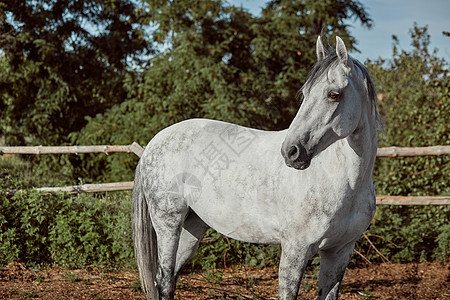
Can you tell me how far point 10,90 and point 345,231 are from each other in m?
8.82

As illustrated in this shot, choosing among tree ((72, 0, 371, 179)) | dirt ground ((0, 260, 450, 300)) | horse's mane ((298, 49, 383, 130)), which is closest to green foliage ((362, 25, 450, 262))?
dirt ground ((0, 260, 450, 300))

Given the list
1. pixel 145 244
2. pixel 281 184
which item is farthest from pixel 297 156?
pixel 145 244

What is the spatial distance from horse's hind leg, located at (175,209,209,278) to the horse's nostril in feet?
3.99

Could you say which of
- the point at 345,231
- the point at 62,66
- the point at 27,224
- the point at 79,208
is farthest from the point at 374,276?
the point at 62,66

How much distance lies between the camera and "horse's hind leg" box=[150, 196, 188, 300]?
2824mm

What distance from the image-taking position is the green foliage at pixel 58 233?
512 cm

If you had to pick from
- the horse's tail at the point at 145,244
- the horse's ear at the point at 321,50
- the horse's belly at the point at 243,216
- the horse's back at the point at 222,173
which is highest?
the horse's ear at the point at 321,50

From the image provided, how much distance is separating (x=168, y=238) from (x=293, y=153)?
48.7 inches

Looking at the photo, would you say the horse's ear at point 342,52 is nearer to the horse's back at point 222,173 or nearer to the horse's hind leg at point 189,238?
the horse's back at point 222,173

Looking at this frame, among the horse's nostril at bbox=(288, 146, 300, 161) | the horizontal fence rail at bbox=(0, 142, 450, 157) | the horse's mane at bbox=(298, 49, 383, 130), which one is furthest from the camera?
the horizontal fence rail at bbox=(0, 142, 450, 157)

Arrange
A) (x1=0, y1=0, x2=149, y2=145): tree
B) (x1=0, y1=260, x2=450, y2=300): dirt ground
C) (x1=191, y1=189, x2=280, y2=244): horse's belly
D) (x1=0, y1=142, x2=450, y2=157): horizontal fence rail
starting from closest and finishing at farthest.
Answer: (x1=191, y1=189, x2=280, y2=244): horse's belly
(x1=0, y1=260, x2=450, y2=300): dirt ground
(x1=0, y1=142, x2=450, y2=157): horizontal fence rail
(x1=0, y1=0, x2=149, y2=145): tree

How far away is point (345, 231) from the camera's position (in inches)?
89.0

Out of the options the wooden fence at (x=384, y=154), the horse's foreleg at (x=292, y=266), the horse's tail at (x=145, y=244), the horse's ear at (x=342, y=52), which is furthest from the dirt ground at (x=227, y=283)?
the horse's ear at (x=342, y=52)

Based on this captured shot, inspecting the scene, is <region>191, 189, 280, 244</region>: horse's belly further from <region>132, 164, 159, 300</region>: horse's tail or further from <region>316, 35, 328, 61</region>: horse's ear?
<region>316, 35, 328, 61</region>: horse's ear
